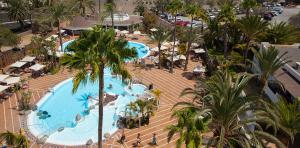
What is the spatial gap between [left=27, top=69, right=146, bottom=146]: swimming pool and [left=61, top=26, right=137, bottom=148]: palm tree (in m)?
7.48

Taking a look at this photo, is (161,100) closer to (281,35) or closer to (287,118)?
(287,118)

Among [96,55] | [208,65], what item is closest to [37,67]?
[208,65]

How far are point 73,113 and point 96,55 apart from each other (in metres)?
18.4

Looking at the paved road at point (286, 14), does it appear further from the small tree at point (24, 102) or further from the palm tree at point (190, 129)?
the palm tree at point (190, 129)

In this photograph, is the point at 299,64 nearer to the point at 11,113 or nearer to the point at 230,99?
the point at 230,99

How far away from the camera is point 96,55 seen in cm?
1641

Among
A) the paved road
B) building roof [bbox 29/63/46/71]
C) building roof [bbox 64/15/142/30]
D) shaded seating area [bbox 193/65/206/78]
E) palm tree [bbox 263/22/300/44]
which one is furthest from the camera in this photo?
the paved road

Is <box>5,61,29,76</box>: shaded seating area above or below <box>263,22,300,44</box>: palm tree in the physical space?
below

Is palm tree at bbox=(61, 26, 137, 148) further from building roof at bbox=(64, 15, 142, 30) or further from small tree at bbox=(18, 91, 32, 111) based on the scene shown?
building roof at bbox=(64, 15, 142, 30)

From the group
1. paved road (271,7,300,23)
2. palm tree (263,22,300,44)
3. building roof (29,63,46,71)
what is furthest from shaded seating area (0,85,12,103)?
paved road (271,7,300,23)

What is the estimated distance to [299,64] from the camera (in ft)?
94.8

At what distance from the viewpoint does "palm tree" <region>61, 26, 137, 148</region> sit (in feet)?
53.2

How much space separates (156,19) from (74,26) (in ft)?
49.7

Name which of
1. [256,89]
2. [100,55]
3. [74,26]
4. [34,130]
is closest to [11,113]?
[34,130]
